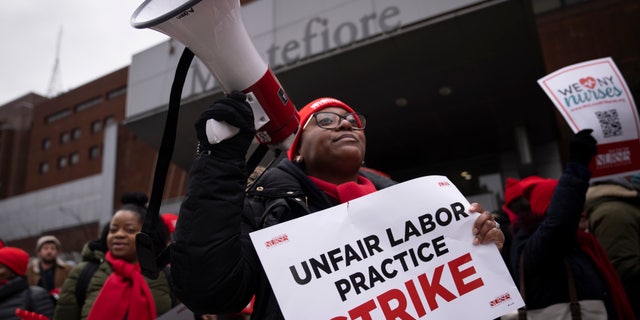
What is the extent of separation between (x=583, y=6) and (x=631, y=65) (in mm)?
1152

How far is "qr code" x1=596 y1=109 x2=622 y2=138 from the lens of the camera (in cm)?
276

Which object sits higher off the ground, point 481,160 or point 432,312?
point 481,160

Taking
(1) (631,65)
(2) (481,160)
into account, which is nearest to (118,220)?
(1) (631,65)

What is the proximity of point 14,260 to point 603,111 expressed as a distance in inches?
162

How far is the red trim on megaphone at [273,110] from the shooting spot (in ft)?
5.22

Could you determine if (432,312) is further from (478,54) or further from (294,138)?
(478,54)

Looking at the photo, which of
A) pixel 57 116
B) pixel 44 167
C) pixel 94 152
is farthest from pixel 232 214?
pixel 57 116

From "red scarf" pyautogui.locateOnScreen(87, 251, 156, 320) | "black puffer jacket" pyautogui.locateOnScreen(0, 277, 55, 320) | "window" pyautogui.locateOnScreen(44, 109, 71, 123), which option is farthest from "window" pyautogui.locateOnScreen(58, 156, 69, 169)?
"red scarf" pyautogui.locateOnScreen(87, 251, 156, 320)

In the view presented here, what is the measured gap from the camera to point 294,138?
1.74 metres

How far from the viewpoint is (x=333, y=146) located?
173cm

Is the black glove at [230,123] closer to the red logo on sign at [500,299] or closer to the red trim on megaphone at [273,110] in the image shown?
the red trim on megaphone at [273,110]

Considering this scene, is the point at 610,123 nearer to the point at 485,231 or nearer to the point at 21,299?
the point at 485,231

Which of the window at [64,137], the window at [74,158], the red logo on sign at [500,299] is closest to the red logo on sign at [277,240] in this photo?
the red logo on sign at [500,299]

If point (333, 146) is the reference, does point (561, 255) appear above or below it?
below
